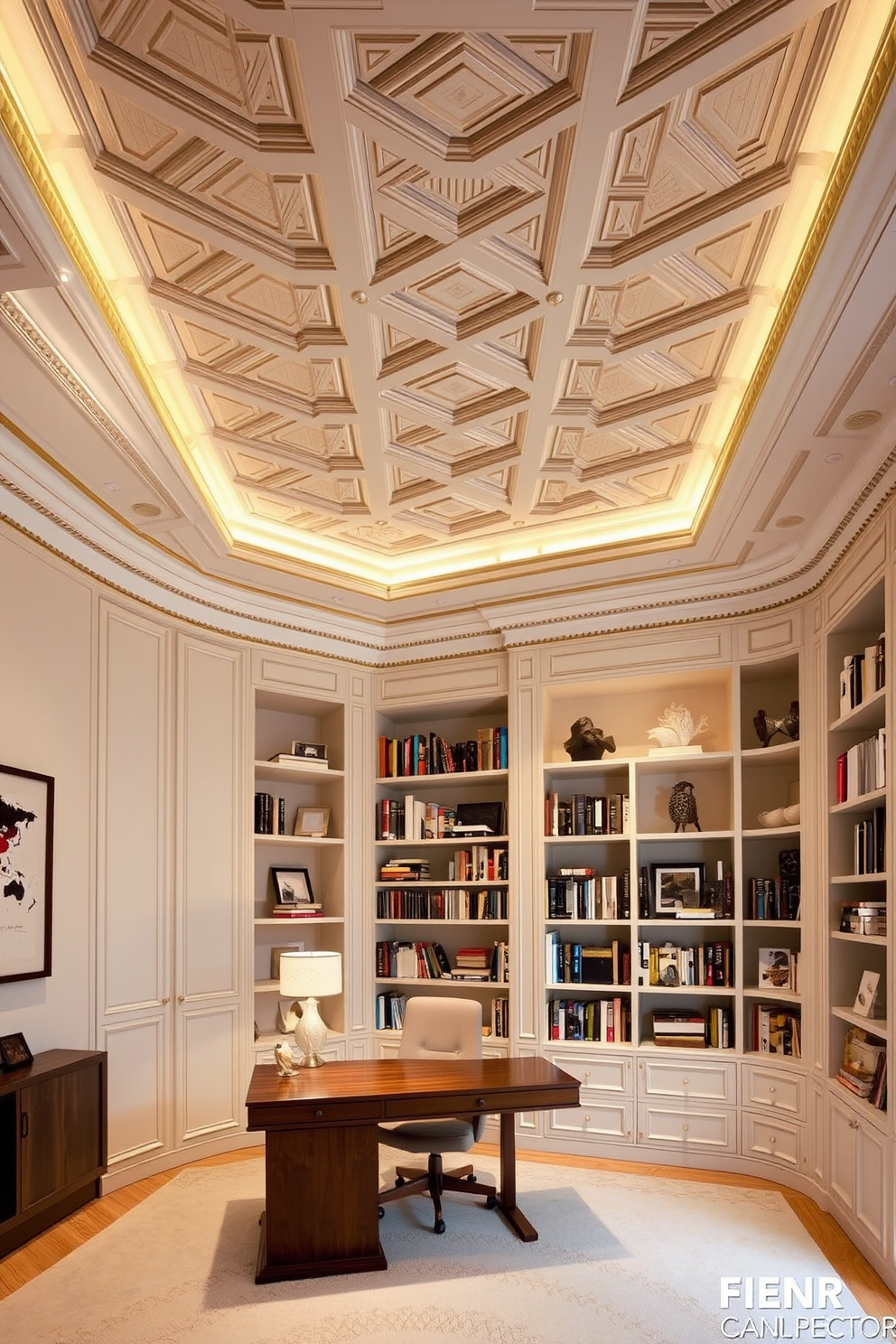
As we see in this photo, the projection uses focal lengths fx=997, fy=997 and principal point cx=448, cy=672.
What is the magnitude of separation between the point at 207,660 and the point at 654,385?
2.98 metres

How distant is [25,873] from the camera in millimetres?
4121

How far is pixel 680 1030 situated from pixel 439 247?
164 inches

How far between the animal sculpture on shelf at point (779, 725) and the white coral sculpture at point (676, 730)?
1.16 feet

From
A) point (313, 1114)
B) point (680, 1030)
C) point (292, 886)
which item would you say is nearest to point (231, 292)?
point (313, 1114)

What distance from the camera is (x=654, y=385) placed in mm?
3818

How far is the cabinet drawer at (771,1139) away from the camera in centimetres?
480

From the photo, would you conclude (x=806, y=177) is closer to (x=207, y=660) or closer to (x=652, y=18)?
(x=652, y=18)

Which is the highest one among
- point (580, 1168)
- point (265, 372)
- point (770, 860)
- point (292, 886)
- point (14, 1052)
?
point (265, 372)

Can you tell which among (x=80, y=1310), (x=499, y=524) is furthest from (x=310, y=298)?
(x=80, y=1310)

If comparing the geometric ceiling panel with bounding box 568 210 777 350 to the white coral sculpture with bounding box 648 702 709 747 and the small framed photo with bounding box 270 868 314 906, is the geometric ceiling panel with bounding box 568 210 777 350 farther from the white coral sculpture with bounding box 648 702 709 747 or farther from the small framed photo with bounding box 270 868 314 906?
the small framed photo with bounding box 270 868 314 906

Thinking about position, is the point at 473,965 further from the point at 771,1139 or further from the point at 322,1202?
the point at 322,1202

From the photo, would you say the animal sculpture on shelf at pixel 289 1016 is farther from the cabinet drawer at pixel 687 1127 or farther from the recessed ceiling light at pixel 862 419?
the recessed ceiling light at pixel 862 419

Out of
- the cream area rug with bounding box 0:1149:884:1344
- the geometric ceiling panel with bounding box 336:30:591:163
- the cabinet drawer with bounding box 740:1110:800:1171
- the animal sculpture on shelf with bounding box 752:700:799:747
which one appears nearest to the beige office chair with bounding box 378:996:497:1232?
the cream area rug with bounding box 0:1149:884:1344

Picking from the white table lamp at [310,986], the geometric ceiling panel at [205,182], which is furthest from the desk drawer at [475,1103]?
the geometric ceiling panel at [205,182]
